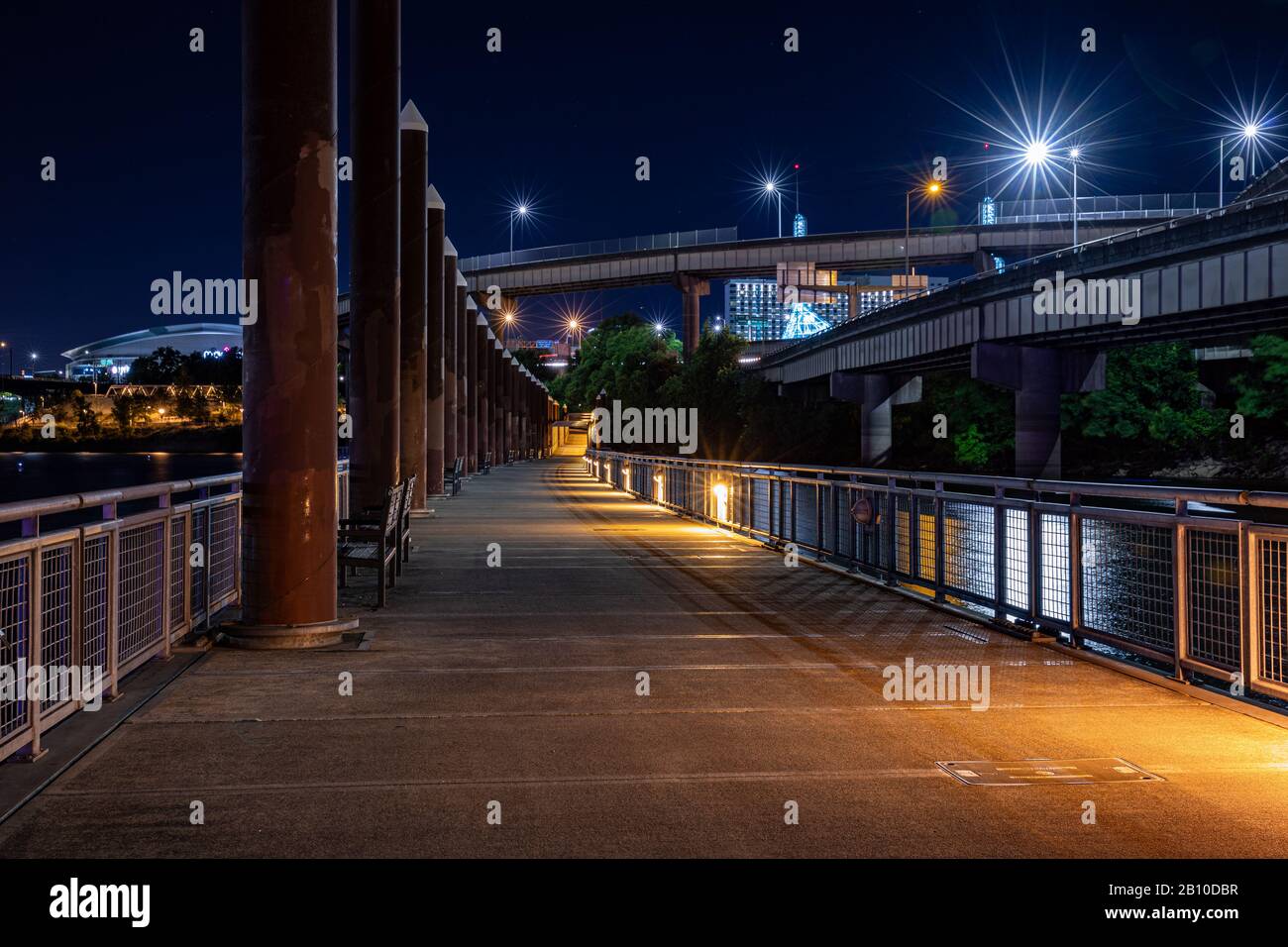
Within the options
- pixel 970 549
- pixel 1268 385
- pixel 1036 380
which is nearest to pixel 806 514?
pixel 970 549

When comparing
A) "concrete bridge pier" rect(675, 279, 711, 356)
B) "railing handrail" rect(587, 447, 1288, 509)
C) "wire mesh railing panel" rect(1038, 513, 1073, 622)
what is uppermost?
"concrete bridge pier" rect(675, 279, 711, 356)

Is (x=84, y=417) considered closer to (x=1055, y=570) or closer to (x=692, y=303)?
(x=692, y=303)

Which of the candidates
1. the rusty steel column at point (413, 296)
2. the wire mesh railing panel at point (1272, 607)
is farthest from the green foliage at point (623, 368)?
the wire mesh railing panel at point (1272, 607)

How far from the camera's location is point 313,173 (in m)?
9.82

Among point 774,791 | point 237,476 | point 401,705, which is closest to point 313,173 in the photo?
point 237,476

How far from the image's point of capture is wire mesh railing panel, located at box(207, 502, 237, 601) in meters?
10.8

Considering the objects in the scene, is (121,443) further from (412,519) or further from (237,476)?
(237,476)

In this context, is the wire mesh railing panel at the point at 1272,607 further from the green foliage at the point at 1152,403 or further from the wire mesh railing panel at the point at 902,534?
the green foliage at the point at 1152,403

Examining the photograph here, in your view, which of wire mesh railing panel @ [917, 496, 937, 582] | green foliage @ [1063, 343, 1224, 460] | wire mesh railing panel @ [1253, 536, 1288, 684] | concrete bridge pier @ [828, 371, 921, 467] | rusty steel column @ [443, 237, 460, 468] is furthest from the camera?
concrete bridge pier @ [828, 371, 921, 467]

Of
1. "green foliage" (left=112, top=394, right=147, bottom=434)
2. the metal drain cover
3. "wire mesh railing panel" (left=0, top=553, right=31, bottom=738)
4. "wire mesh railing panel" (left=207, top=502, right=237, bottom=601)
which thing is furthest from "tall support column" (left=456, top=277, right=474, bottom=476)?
"green foliage" (left=112, top=394, right=147, bottom=434)

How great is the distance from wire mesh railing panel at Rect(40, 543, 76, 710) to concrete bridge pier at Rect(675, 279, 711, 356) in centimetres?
11292

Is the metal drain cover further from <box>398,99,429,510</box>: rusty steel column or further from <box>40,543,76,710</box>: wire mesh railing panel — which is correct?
<box>398,99,429,510</box>: rusty steel column
